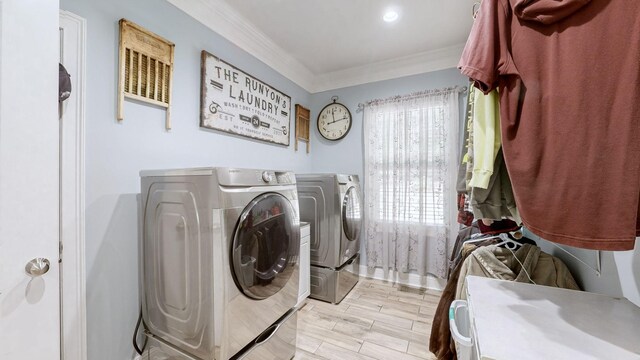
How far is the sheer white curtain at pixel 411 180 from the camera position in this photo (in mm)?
2545

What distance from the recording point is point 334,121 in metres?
3.18

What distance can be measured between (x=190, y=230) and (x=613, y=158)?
4.85 ft

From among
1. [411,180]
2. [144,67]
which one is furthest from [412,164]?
[144,67]

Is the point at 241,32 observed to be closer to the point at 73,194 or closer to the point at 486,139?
the point at 73,194

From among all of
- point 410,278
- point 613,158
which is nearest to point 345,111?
point 410,278

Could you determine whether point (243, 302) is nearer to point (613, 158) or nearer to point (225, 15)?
point (613, 158)

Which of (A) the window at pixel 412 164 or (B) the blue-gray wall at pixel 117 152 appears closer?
(B) the blue-gray wall at pixel 117 152

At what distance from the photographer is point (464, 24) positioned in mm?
2129

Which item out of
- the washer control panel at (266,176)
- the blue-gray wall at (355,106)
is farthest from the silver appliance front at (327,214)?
the washer control panel at (266,176)

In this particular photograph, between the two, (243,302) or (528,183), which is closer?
(528,183)

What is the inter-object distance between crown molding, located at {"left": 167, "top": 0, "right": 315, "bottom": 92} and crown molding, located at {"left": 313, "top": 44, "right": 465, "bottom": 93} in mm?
417

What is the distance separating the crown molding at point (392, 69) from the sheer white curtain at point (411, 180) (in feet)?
1.01

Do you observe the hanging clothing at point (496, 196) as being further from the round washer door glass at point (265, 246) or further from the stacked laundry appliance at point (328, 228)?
the stacked laundry appliance at point (328, 228)

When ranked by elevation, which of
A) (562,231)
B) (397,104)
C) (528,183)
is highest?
(397,104)
